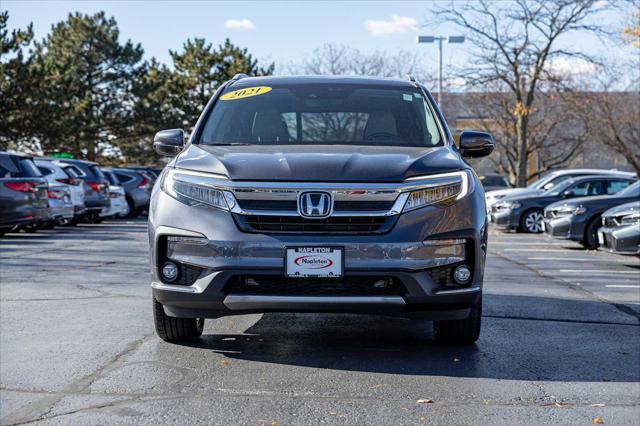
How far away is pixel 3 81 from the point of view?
33.8m

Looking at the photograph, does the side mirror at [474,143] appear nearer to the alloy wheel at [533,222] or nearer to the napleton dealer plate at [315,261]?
the napleton dealer plate at [315,261]

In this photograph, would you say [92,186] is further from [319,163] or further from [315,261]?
[315,261]

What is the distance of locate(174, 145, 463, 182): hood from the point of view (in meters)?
5.55

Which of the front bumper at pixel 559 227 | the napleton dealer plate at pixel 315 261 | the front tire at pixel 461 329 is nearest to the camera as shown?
the napleton dealer plate at pixel 315 261

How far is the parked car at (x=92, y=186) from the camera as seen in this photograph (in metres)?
23.3

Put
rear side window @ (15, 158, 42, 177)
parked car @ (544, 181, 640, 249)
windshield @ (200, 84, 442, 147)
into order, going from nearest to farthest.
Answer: windshield @ (200, 84, 442, 147) → parked car @ (544, 181, 640, 249) → rear side window @ (15, 158, 42, 177)

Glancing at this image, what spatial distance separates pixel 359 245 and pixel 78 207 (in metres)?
17.1

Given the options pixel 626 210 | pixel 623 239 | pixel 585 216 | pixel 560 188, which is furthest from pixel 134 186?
pixel 623 239

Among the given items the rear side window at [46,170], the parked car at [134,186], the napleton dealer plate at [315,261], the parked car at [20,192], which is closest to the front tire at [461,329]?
the napleton dealer plate at [315,261]

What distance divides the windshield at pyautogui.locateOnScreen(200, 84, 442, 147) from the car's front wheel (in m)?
15.9

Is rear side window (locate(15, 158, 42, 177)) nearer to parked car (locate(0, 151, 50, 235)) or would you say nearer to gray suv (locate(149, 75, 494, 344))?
parked car (locate(0, 151, 50, 235))

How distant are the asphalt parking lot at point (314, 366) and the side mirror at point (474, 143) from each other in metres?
1.33

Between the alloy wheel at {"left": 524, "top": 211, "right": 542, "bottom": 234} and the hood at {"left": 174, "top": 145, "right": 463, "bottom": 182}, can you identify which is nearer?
the hood at {"left": 174, "top": 145, "right": 463, "bottom": 182}

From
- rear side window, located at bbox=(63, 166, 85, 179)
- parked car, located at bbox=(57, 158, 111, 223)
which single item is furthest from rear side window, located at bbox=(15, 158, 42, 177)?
parked car, located at bbox=(57, 158, 111, 223)
